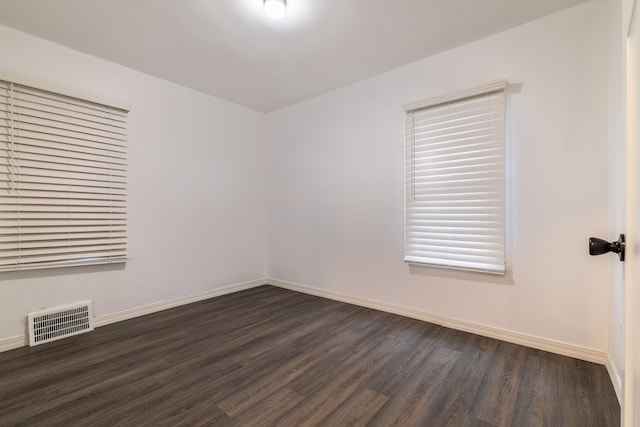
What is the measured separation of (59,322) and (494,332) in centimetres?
383

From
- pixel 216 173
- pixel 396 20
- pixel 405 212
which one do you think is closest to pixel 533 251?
pixel 405 212

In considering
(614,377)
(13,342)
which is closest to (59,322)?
(13,342)

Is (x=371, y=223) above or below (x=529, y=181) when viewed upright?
below

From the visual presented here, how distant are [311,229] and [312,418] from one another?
8.11ft

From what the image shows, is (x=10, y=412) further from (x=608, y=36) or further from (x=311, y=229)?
(x=608, y=36)

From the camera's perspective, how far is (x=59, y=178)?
2.58 m

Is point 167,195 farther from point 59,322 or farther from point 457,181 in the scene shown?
point 457,181

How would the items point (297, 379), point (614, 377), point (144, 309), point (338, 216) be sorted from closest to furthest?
point (614, 377) < point (297, 379) < point (144, 309) < point (338, 216)

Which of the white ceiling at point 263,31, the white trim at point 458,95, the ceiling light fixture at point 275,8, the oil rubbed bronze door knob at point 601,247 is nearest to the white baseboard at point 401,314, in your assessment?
the oil rubbed bronze door knob at point 601,247

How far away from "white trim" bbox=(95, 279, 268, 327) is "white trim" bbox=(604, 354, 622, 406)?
3.72 m

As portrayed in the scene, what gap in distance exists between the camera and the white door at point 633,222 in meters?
0.70

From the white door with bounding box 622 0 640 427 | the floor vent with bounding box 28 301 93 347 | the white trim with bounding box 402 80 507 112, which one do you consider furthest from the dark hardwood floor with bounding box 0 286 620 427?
the white trim with bounding box 402 80 507 112

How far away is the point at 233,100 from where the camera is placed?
390 cm

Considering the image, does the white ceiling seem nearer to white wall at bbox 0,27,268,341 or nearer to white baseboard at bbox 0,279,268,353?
white wall at bbox 0,27,268,341
